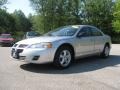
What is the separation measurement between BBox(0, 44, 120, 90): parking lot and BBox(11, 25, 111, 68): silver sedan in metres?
0.39

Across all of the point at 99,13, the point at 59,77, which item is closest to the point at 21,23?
the point at 99,13

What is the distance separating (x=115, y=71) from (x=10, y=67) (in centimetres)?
345

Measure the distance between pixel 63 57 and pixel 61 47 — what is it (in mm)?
342

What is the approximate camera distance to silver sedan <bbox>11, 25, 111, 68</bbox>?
7.93 meters

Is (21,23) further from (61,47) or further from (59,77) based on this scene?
(59,77)

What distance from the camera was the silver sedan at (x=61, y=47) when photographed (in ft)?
26.0

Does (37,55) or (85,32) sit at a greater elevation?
(85,32)

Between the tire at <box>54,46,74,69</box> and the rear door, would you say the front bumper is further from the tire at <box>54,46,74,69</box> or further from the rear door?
the rear door

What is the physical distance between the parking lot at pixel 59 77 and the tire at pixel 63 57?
0.20 metres

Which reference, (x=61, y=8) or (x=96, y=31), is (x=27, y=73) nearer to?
(x=96, y=31)

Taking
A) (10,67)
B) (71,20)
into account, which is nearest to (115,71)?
(10,67)

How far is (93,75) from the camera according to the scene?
7.42 m

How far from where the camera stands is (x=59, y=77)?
7133 millimetres

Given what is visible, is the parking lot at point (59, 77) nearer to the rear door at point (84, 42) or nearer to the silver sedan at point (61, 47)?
the silver sedan at point (61, 47)
